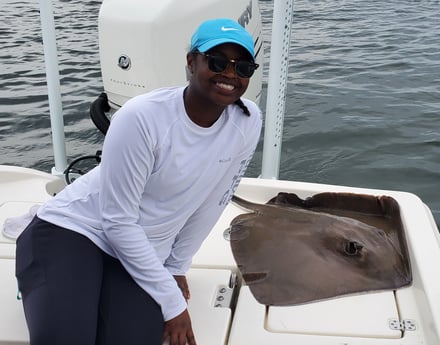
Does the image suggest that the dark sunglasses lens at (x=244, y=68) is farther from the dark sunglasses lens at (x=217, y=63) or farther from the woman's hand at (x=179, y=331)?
the woman's hand at (x=179, y=331)

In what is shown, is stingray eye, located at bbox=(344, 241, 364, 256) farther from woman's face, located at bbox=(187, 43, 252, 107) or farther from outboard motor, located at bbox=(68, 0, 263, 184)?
outboard motor, located at bbox=(68, 0, 263, 184)

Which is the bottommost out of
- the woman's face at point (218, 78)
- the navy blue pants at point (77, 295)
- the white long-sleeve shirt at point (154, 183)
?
the navy blue pants at point (77, 295)

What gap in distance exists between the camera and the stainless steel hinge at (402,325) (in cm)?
178

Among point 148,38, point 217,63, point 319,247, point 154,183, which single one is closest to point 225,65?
point 217,63

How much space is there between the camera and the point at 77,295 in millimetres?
1574

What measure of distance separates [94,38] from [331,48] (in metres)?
3.33

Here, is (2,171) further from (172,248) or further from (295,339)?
(295,339)

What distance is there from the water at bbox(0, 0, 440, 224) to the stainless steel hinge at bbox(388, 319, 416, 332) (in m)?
2.52

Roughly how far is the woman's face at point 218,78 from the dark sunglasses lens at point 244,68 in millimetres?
12

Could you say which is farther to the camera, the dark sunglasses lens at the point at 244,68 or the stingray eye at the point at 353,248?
the stingray eye at the point at 353,248

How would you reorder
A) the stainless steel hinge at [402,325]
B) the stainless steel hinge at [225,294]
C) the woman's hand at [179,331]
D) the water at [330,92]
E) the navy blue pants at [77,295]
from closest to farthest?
the navy blue pants at [77,295] < the woman's hand at [179,331] < the stainless steel hinge at [402,325] < the stainless steel hinge at [225,294] < the water at [330,92]

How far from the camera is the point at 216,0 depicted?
9.81ft

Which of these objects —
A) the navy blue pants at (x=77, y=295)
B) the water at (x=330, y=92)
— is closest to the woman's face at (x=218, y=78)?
the navy blue pants at (x=77, y=295)

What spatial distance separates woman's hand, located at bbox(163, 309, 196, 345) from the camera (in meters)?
1.66
